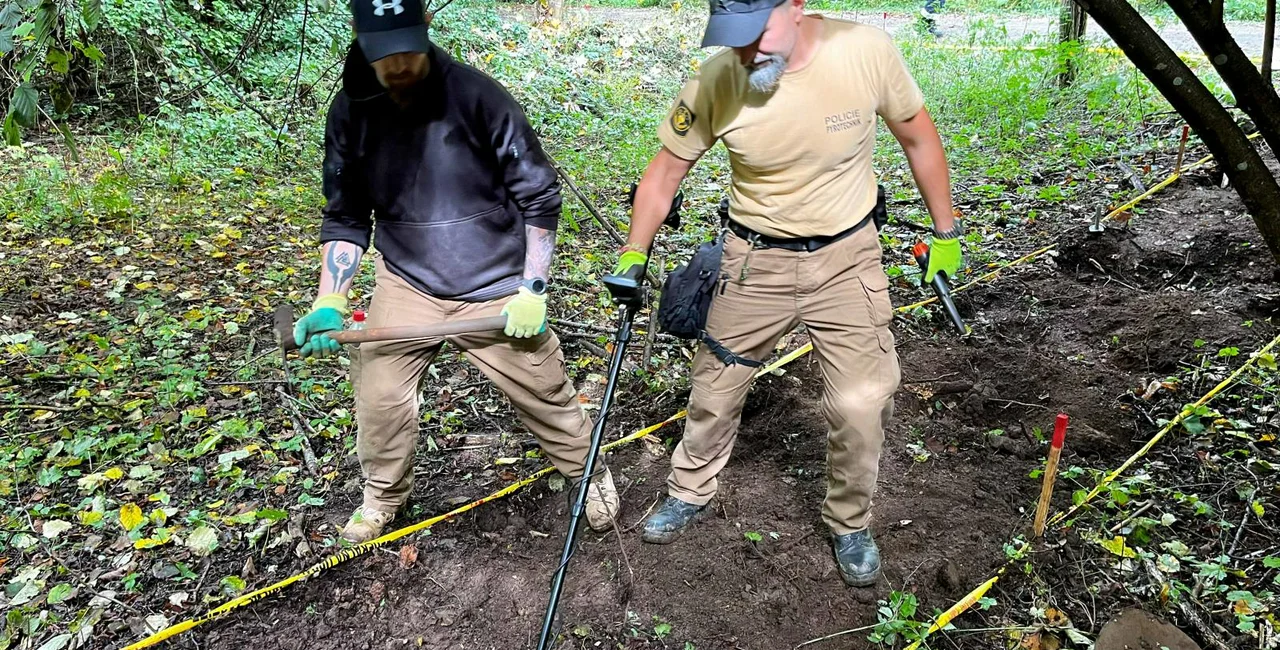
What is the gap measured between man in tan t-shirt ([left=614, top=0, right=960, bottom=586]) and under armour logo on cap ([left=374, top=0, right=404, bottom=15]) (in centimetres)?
86

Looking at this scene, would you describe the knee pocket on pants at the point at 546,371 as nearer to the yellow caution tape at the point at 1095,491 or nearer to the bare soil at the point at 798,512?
the bare soil at the point at 798,512

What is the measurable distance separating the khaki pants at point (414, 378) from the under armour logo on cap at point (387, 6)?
0.86 metres

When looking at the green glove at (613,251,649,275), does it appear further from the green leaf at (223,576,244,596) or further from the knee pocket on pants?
the green leaf at (223,576,244,596)

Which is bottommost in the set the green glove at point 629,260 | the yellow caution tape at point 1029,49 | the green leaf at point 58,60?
the yellow caution tape at point 1029,49

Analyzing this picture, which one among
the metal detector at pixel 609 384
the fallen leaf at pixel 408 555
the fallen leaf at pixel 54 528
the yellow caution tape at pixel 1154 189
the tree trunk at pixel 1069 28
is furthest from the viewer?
the tree trunk at pixel 1069 28

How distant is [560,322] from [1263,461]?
3.13m

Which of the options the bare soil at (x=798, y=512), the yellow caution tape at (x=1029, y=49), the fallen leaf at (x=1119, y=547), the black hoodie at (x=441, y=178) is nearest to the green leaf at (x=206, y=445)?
the bare soil at (x=798, y=512)

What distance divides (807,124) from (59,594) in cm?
294

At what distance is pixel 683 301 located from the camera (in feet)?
8.92

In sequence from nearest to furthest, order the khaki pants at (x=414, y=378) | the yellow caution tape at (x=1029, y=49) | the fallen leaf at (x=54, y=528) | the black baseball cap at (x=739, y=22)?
the black baseball cap at (x=739, y=22)
the khaki pants at (x=414, y=378)
the fallen leaf at (x=54, y=528)
the yellow caution tape at (x=1029, y=49)

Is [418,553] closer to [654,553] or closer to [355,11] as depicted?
[654,553]

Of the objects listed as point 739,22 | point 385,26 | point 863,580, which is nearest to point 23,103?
point 385,26

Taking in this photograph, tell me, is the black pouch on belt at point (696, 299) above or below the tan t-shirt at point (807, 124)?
A: below

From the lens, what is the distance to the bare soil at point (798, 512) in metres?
2.66
